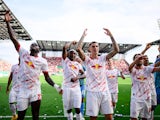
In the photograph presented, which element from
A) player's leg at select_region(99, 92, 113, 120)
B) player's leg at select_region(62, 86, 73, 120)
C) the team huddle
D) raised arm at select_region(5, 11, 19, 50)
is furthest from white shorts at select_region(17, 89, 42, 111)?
player's leg at select_region(62, 86, 73, 120)

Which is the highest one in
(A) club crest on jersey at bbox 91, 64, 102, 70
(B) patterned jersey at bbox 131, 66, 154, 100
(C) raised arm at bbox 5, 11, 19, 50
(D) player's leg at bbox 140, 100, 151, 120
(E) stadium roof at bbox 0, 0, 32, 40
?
(E) stadium roof at bbox 0, 0, 32, 40

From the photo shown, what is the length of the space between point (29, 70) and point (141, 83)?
290 cm

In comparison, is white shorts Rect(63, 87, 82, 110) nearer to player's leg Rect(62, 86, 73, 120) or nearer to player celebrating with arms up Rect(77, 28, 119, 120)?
player's leg Rect(62, 86, 73, 120)

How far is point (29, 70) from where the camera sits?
6.58 metres

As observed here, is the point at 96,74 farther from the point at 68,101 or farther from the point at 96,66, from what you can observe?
the point at 68,101

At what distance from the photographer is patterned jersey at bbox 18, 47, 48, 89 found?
21.5 feet

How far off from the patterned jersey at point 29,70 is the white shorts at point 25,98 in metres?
0.11

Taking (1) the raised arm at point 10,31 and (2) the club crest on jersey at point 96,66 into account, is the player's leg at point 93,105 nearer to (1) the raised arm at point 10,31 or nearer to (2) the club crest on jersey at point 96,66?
(2) the club crest on jersey at point 96,66

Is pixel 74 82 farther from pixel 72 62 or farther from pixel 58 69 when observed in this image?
pixel 58 69

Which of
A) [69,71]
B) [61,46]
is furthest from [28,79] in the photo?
[61,46]

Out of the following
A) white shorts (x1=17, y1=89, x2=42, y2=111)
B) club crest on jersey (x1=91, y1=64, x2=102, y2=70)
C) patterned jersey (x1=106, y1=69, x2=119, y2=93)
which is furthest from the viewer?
patterned jersey (x1=106, y1=69, x2=119, y2=93)

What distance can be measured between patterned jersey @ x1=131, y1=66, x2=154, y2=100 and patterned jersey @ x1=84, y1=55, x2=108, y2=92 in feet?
3.49

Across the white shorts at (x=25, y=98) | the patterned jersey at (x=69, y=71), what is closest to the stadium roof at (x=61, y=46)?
the patterned jersey at (x=69, y=71)

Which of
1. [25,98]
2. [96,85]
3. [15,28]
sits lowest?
[25,98]
